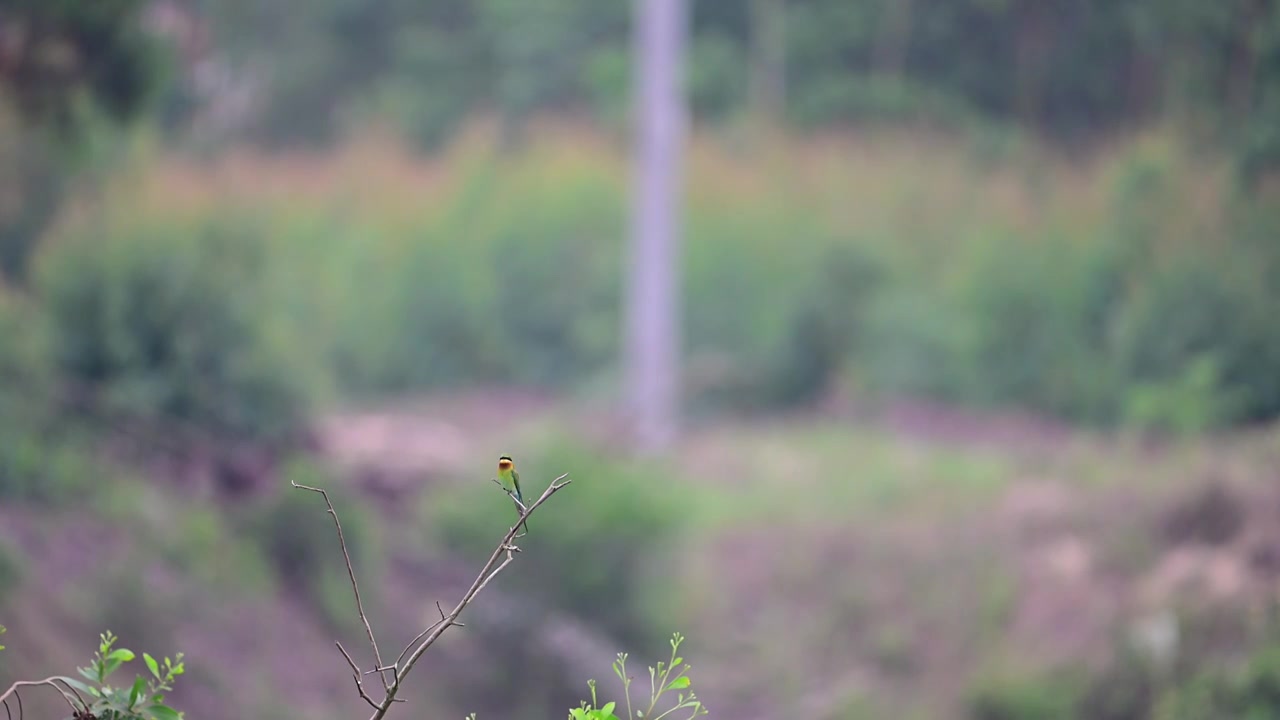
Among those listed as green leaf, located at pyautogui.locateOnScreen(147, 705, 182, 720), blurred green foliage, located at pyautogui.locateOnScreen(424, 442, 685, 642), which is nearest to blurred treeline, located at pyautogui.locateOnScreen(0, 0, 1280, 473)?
blurred green foliage, located at pyautogui.locateOnScreen(424, 442, 685, 642)

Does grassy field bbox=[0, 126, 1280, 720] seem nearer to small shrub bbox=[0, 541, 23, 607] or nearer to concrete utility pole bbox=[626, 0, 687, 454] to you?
small shrub bbox=[0, 541, 23, 607]

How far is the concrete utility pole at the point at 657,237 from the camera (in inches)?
472

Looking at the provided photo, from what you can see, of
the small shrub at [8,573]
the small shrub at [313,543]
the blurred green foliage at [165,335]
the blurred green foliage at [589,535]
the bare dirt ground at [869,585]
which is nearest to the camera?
the small shrub at [8,573]

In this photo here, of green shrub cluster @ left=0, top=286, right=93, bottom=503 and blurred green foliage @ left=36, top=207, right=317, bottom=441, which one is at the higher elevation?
blurred green foliage @ left=36, top=207, right=317, bottom=441

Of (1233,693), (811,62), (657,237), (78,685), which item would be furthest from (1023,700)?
(811,62)

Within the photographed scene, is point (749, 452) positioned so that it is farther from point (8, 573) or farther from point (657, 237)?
point (8, 573)

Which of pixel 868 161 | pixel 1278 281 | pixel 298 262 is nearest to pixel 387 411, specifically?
pixel 298 262

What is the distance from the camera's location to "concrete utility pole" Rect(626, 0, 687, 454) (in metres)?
12.0

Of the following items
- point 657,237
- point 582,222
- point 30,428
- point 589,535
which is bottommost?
point 589,535

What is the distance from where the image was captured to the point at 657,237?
12031mm

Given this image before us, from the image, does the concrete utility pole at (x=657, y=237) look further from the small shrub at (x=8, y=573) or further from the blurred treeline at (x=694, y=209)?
the small shrub at (x=8, y=573)

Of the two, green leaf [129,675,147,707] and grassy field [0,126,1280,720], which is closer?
green leaf [129,675,147,707]

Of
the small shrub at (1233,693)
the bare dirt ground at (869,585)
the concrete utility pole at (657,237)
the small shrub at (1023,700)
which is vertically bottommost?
the small shrub at (1233,693)

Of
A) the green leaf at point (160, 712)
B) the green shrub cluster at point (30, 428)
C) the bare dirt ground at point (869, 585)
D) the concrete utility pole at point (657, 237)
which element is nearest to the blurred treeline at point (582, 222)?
the green shrub cluster at point (30, 428)
